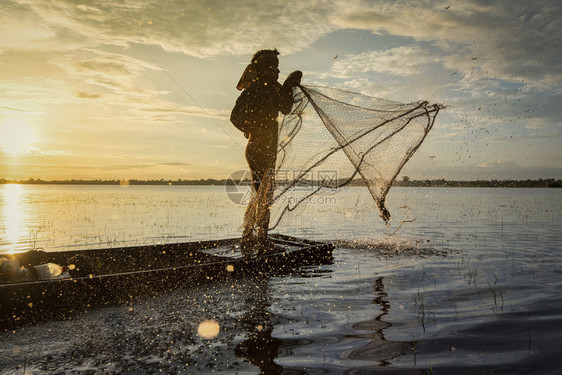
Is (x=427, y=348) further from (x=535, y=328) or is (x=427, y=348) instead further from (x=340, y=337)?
(x=535, y=328)

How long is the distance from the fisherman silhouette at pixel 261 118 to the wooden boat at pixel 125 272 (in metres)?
1.13

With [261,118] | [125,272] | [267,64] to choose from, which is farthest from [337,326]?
[267,64]

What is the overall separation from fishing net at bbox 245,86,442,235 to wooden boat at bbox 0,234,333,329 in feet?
5.06

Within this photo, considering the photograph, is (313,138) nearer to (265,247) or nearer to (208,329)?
(265,247)

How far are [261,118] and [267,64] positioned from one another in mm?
1273

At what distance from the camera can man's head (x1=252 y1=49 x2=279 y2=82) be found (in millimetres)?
8617

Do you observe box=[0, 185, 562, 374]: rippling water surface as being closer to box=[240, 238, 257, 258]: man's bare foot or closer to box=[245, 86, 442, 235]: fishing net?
box=[240, 238, 257, 258]: man's bare foot

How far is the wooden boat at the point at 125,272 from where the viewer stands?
4914 mm

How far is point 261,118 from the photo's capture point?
8648 mm

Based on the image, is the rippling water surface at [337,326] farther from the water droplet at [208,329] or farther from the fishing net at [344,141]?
the fishing net at [344,141]

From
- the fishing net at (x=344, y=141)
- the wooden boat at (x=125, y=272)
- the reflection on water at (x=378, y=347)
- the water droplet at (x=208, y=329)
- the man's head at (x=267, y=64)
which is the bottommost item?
the water droplet at (x=208, y=329)

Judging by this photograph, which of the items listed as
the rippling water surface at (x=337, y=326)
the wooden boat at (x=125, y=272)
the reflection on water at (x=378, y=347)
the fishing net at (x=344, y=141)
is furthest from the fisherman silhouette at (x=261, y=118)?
the reflection on water at (x=378, y=347)

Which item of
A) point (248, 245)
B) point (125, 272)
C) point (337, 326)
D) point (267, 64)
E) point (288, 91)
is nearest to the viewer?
point (337, 326)

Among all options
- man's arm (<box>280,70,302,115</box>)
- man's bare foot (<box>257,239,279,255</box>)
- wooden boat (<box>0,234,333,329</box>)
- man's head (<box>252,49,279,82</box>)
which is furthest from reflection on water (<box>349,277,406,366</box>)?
man's head (<box>252,49,279,82</box>)
